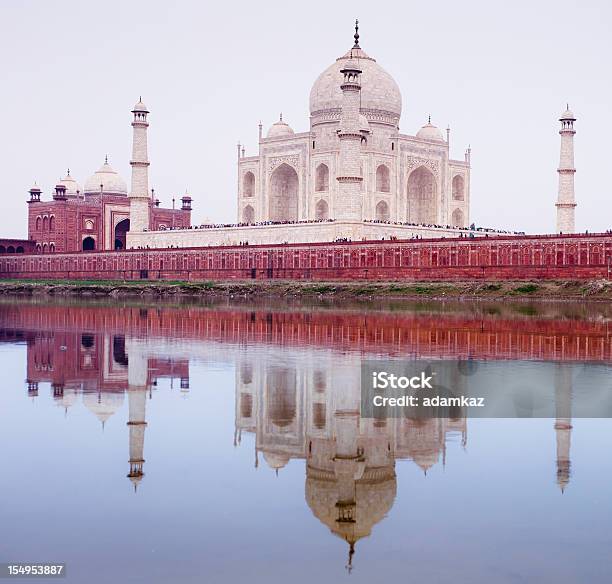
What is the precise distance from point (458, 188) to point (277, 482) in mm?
54558

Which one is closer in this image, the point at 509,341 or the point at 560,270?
the point at 509,341

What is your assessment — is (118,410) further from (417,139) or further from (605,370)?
(417,139)

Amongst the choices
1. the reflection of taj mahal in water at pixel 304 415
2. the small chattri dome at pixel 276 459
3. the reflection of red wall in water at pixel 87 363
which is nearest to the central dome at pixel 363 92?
the reflection of red wall in water at pixel 87 363

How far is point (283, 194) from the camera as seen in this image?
193ft

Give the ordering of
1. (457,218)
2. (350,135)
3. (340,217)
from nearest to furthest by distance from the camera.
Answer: (350,135) < (340,217) < (457,218)

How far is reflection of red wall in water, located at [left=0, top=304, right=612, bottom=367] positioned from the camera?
15.9 metres

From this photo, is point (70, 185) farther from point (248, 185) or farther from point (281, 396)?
point (281, 396)

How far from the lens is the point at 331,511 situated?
621 centimetres

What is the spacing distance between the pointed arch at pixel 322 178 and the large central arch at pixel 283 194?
9.37 ft

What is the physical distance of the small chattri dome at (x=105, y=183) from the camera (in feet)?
234

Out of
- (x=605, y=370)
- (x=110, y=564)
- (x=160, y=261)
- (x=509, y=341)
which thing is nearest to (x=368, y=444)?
(x=110, y=564)

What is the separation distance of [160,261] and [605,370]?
43.6 metres
